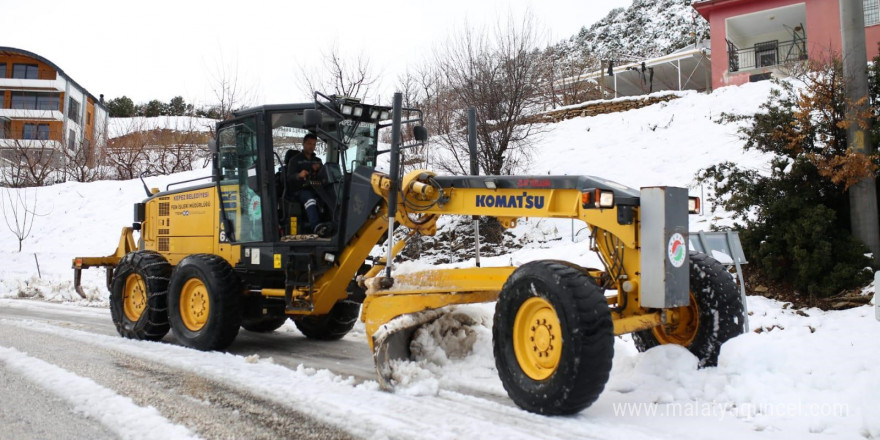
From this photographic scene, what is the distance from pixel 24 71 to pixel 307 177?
53.6 meters

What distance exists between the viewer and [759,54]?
993 inches

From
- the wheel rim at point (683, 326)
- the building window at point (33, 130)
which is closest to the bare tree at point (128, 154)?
the building window at point (33, 130)

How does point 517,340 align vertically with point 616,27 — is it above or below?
below

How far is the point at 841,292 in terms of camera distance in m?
8.24

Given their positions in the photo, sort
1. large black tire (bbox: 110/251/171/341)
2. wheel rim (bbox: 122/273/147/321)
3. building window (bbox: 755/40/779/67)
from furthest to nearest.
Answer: building window (bbox: 755/40/779/67), wheel rim (bbox: 122/273/147/321), large black tire (bbox: 110/251/171/341)

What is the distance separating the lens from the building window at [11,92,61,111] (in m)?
48.7

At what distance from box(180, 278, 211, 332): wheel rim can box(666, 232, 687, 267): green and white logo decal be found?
5.08 metres

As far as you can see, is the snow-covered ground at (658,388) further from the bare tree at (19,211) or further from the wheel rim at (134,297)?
the bare tree at (19,211)

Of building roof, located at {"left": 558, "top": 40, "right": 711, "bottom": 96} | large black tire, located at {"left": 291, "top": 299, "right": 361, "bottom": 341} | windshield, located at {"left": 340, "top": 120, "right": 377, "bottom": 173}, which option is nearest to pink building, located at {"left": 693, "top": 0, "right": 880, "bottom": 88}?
building roof, located at {"left": 558, "top": 40, "right": 711, "bottom": 96}

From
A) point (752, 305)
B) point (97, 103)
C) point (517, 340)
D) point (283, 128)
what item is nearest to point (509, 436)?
point (517, 340)

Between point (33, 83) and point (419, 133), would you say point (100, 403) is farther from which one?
point (33, 83)

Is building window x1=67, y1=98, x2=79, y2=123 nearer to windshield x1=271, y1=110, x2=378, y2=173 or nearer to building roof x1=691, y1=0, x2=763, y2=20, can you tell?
building roof x1=691, y1=0, x2=763, y2=20

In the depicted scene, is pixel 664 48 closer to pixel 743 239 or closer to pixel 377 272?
pixel 743 239

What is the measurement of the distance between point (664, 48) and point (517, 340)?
60.3 m
